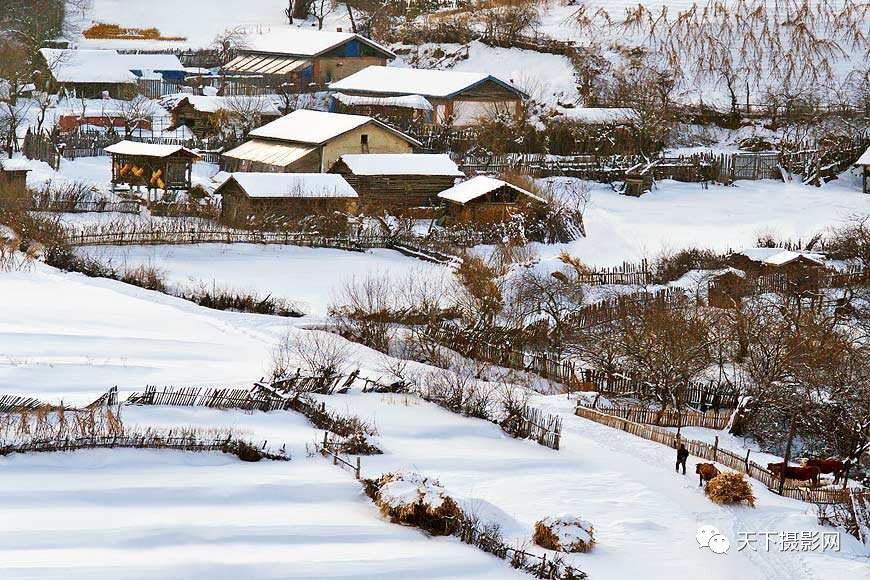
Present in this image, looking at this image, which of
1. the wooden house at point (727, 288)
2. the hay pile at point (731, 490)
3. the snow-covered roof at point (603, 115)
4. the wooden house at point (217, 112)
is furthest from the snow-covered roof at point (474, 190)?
the hay pile at point (731, 490)

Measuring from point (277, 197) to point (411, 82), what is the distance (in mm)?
16359

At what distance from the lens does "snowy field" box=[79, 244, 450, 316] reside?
3281cm

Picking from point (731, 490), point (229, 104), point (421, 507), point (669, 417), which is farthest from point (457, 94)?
point (421, 507)

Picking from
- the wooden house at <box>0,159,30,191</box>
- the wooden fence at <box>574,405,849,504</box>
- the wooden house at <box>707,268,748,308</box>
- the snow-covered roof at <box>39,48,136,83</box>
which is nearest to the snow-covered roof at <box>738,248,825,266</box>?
the wooden house at <box>707,268,748,308</box>

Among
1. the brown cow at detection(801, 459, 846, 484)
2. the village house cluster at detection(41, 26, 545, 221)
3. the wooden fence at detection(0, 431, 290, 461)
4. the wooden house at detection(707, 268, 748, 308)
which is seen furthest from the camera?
the village house cluster at detection(41, 26, 545, 221)

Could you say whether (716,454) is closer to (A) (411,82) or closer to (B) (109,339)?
(B) (109,339)

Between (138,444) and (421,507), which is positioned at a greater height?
(138,444)

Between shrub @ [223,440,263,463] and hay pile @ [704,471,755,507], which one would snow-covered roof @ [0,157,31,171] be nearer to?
shrub @ [223,440,263,463]

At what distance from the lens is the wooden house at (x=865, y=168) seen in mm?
43719

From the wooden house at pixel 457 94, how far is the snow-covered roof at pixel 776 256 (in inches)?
795

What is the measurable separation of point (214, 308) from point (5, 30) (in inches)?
1566

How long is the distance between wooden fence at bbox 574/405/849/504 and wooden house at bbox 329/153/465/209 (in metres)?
18.7

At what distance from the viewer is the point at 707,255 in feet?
113

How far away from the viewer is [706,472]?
20.4m
